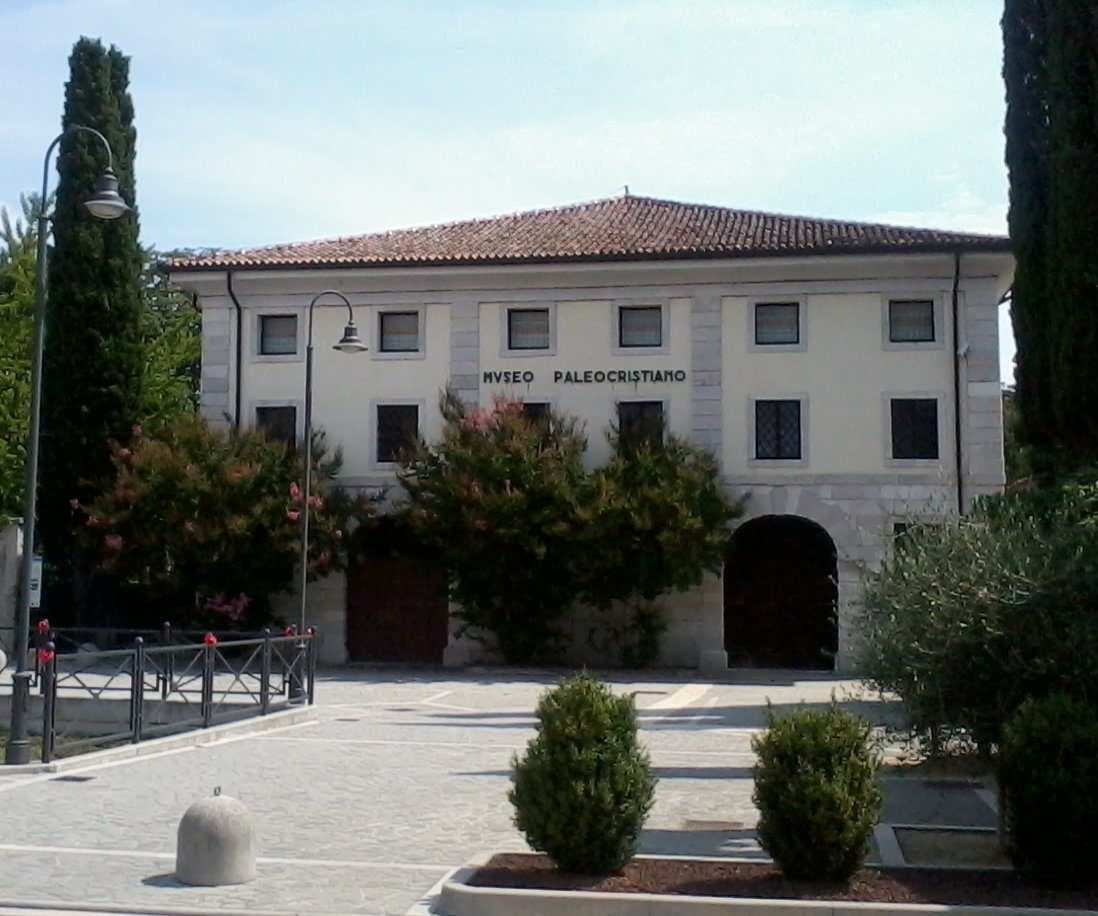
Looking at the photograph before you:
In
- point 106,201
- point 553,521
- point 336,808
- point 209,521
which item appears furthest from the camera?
point 209,521

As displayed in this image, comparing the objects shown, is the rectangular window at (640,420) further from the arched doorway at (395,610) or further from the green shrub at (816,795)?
the green shrub at (816,795)

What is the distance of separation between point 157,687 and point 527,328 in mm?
15843

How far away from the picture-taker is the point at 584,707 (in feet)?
27.8

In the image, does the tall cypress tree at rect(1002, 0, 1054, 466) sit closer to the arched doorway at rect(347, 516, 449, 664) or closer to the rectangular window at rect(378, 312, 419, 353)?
the arched doorway at rect(347, 516, 449, 664)

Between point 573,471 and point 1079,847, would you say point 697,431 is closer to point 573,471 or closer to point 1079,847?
point 573,471

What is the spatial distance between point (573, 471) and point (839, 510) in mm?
5642

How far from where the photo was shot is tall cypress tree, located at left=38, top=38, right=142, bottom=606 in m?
31.1

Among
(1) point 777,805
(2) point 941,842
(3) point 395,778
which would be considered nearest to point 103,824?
(3) point 395,778

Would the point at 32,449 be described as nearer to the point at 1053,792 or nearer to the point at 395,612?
the point at 1053,792

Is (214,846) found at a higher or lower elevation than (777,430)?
lower

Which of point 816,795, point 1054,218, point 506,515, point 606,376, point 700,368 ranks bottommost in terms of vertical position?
point 816,795

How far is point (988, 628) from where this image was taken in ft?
35.0

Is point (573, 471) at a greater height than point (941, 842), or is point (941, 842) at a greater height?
point (573, 471)

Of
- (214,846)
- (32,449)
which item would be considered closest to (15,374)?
(32,449)
